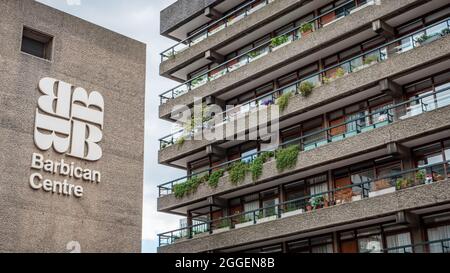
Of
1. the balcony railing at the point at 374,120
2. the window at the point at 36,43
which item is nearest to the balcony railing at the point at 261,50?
the balcony railing at the point at 374,120

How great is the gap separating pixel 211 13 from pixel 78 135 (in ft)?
49.5

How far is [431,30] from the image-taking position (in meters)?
30.0

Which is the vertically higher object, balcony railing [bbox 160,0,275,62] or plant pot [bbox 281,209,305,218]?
balcony railing [bbox 160,0,275,62]

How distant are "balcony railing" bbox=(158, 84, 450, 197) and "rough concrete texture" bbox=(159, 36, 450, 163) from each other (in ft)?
4.87

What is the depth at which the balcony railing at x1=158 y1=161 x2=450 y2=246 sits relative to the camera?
28562 mm

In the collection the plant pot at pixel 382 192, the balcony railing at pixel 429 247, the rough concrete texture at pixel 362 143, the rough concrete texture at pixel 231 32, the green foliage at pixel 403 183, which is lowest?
the balcony railing at pixel 429 247

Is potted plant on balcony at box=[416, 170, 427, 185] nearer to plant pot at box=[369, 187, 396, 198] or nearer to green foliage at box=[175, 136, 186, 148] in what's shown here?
plant pot at box=[369, 187, 396, 198]

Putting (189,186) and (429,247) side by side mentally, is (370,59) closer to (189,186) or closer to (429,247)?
(429,247)

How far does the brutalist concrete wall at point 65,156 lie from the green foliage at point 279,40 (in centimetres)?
765

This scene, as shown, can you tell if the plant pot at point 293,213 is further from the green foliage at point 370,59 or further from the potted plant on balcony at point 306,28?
the potted plant on balcony at point 306,28

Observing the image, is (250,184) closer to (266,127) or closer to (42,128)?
(266,127)

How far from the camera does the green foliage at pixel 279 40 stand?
37344 millimetres

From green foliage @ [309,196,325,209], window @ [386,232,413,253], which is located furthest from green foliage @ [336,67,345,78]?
window @ [386,232,413,253]
